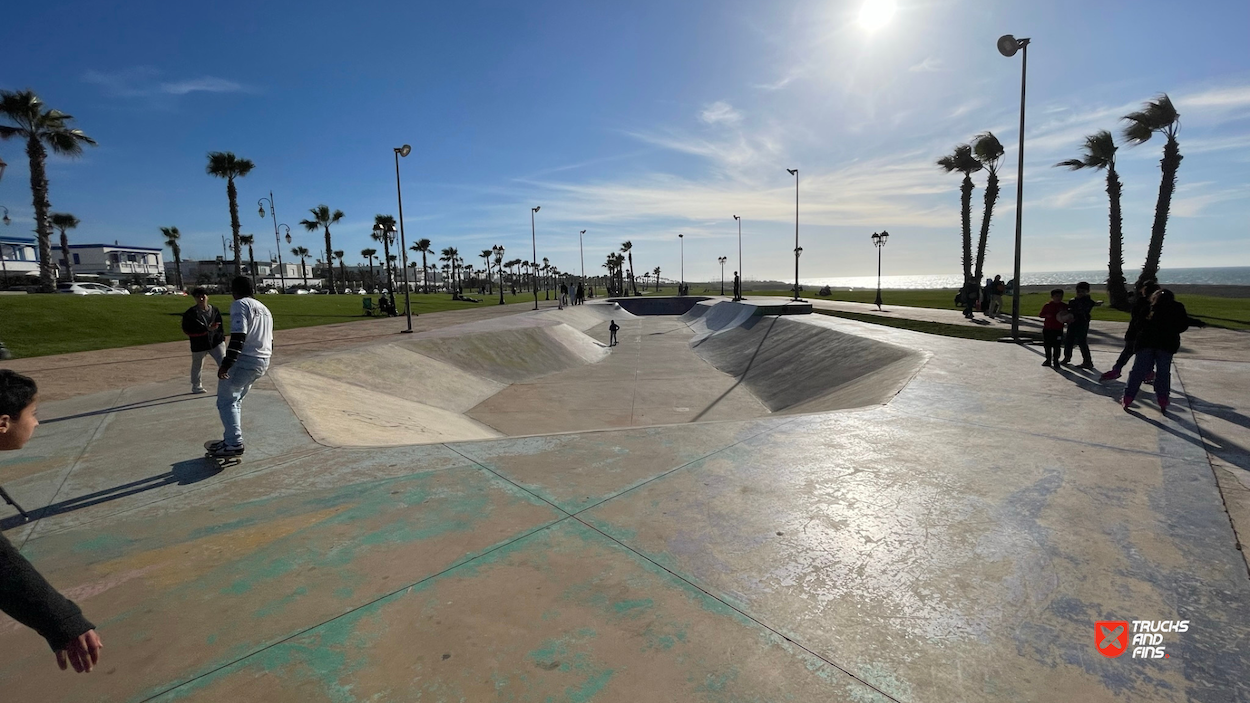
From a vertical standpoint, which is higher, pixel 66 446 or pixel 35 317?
pixel 35 317

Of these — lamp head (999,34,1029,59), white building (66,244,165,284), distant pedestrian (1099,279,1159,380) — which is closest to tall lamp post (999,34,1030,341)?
lamp head (999,34,1029,59)

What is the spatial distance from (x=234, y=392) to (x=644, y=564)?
4.51m

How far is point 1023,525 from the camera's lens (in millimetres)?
3771

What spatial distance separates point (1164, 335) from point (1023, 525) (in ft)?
16.6

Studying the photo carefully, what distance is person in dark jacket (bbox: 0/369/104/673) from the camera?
1624 millimetres

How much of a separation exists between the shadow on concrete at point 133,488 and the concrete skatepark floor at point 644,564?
0.03 meters

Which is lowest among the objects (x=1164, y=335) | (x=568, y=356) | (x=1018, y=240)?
(x=568, y=356)

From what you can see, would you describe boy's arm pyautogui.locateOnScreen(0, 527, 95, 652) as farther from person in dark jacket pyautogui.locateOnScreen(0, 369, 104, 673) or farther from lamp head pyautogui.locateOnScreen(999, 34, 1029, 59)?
lamp head pyautogui.locateOnScreen(999, 34, 1029, 59)

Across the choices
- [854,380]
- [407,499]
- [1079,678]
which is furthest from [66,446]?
[854,380]

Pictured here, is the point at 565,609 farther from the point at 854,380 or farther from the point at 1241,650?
the point at 854,380

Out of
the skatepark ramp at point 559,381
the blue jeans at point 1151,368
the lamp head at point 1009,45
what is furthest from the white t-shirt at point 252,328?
the lamp head at point 1009,45

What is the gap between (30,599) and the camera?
166cm

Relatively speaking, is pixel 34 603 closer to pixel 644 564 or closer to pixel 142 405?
pixel 644 564

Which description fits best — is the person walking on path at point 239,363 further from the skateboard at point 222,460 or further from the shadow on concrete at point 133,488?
the shadow on concrete at point 133,488
